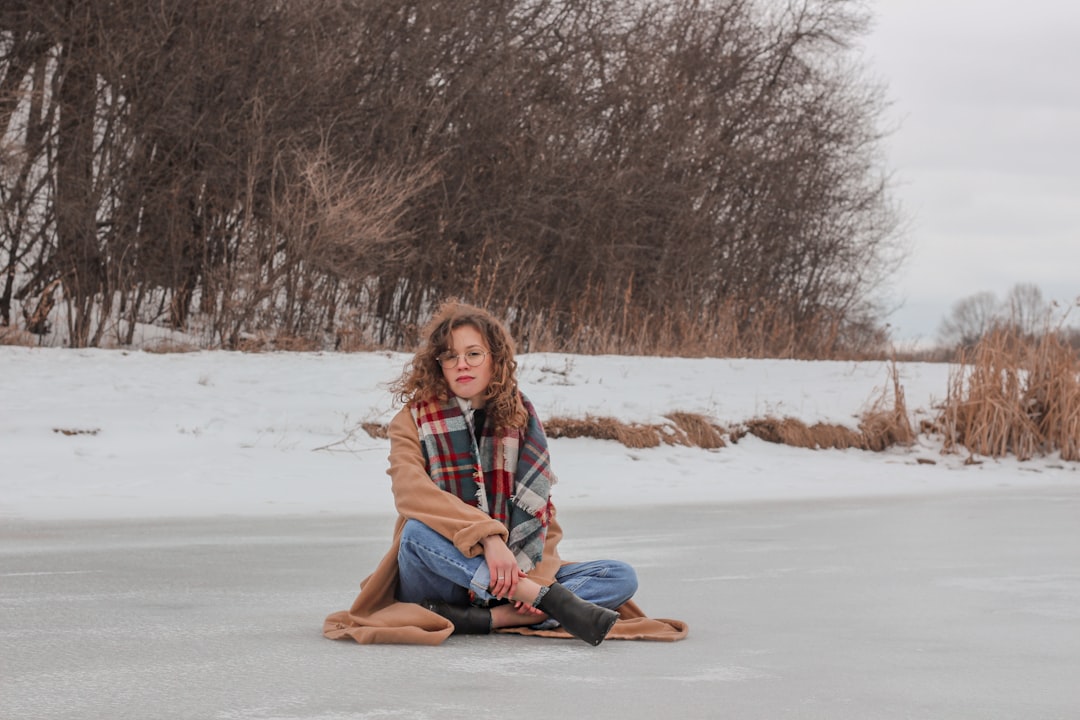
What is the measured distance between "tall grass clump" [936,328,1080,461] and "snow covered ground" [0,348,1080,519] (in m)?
0.27

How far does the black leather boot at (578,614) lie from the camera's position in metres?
3.96

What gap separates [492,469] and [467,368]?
32cm

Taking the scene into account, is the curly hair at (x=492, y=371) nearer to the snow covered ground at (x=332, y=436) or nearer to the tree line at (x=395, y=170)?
the snow covered ground at (x=332, y=436)

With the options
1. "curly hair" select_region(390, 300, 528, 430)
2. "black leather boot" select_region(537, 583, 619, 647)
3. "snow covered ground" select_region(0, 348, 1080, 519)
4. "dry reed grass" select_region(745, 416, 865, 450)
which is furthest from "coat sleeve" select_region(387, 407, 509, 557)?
"dry reed grass" select_region(745, 416, 865, 450)

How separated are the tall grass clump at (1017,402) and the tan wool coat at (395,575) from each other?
969 cm

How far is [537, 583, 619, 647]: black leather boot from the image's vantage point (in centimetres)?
396

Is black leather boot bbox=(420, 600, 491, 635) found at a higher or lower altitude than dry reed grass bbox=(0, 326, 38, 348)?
lower

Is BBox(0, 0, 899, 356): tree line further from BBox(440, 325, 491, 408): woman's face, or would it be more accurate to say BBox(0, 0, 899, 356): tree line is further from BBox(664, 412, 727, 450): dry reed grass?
BBox(440, 325, 491, 408): woman's face

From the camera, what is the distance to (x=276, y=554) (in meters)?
6.27

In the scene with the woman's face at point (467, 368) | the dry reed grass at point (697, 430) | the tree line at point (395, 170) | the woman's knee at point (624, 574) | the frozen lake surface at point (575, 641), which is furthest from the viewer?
the tree line at point (395, 170)

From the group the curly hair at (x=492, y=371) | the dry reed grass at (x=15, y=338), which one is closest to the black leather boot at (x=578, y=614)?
the curly hair at (x=492, y=371)

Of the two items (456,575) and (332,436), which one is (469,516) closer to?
(456,575)

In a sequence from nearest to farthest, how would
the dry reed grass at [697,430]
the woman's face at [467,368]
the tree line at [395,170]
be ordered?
the woman's face at [467,368]
the dry reed grass at [697,430]
the tree line at [395,170]

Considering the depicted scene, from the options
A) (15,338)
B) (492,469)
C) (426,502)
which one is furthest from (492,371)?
(15,338)
